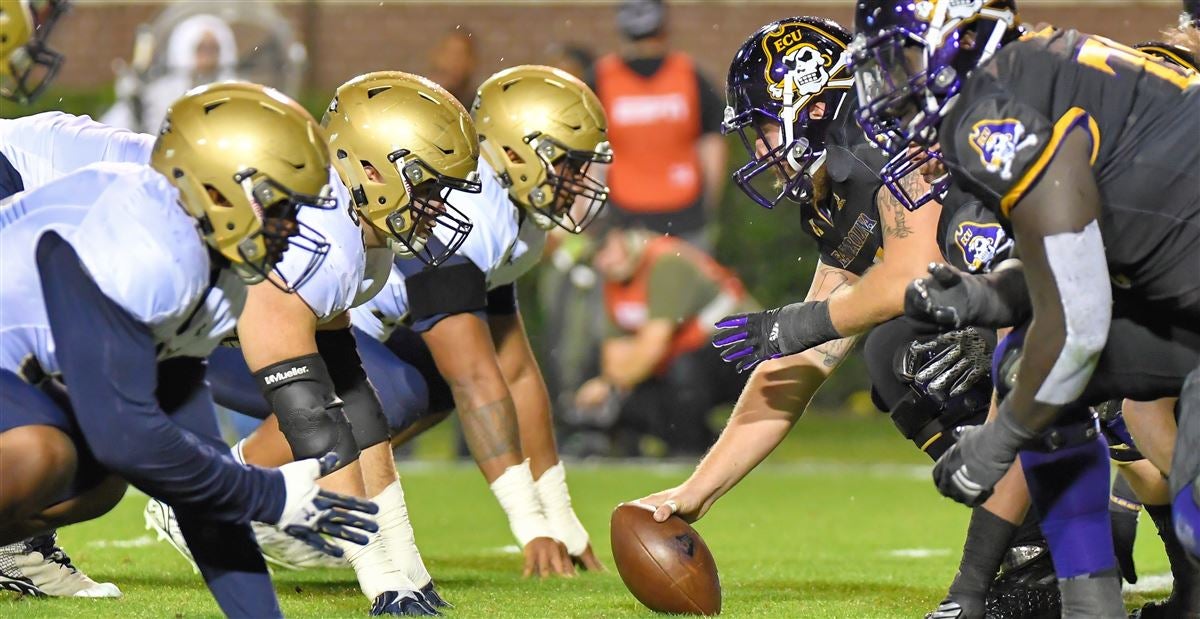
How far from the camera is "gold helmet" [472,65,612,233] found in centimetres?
570

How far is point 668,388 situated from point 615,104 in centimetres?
176

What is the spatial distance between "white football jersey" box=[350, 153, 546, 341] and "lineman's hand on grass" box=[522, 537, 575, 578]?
862 mm

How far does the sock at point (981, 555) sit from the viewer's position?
4.36 meters

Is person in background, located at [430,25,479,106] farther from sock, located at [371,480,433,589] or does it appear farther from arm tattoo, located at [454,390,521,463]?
sock, located at [371,480,433,589]

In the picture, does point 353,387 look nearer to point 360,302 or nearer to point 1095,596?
point 360,302

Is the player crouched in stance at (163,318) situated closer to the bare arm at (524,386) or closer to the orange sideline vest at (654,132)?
the bare arm at (524,386)

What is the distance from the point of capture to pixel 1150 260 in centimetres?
384

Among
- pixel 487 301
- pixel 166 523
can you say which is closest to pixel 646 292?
pixel 487 301

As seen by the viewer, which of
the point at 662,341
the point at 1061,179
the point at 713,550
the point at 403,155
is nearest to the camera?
the point at 1061,179

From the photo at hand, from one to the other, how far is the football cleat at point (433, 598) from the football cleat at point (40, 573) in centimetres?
91

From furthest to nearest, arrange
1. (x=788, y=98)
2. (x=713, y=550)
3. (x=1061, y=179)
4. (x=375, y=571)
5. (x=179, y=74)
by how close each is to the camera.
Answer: (x=179, y=74), (x=713, y=550), (x=788, y=98), (x=375, y=571), (x=1061, y=179)

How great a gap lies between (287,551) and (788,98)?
6.78ft

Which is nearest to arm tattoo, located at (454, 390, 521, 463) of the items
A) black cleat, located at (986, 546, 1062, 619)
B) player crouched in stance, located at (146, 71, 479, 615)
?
player crouched in stance, located at (146, 71, 479, 615)

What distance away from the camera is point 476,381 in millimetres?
5590
